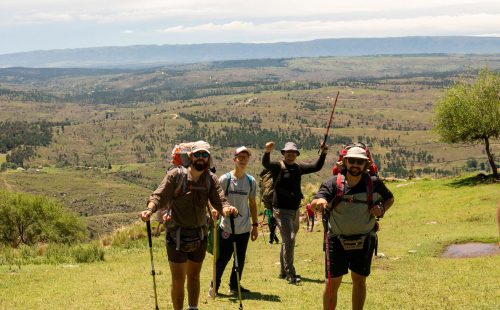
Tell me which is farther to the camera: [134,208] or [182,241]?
[134,208]

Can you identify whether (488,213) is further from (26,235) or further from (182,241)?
(26,235)

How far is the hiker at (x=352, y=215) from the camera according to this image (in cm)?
785

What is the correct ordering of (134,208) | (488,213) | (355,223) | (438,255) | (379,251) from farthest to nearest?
1. (134,208)
2. (488,213)
3. (379,251)
4. (438,255)
5. (355,223)

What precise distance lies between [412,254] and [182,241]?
1265 centimetres

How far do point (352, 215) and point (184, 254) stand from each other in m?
2.67

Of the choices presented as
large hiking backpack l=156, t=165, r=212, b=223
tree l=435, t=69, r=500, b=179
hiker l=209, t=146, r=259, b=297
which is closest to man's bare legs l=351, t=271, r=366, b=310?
large hiking backpack l=156, t=165, r=212, b=223

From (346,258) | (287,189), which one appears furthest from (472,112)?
(346,258)

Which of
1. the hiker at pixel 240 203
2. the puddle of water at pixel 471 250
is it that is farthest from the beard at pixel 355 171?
the puddle of water at pixel 471 250

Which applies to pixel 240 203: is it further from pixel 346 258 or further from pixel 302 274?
pixel 302 274

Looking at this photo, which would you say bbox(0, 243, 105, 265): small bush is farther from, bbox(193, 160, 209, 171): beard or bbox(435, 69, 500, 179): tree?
bbox(435, 69, 500, 179): tree

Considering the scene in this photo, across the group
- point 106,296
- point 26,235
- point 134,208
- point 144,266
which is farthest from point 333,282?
point 134,208

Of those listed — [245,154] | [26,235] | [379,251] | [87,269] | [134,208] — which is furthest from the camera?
[134,208]

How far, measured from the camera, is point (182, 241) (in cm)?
835

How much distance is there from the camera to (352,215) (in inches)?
313
